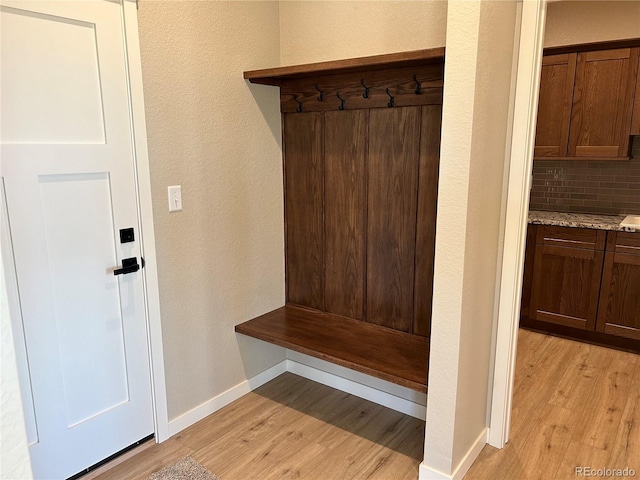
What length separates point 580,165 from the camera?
3.72 meters

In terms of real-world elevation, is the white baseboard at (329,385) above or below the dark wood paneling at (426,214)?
below

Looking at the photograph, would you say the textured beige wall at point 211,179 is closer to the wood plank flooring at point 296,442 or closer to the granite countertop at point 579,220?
the wood plank flooring at point 296,442

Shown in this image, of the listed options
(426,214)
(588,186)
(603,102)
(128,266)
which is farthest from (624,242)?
(128,266)

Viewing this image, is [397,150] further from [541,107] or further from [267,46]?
[541,107]

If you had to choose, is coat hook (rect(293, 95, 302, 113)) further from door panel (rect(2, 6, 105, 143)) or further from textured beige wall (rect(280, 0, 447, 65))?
door panel (rect(2, 6, 105, 143))

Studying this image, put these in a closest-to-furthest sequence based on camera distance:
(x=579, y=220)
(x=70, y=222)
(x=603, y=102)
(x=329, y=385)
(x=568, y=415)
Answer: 1. (x=70, y=222)
2. (x=568, y=415)
3. (x=329, y=385)
4. (x=603, y=102)
5. (x=579, y=220)

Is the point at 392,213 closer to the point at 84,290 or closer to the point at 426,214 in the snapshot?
the point at 426,214

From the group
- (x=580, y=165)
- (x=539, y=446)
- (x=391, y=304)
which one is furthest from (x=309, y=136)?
(x=580, y=165)

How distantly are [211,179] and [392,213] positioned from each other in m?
0.95

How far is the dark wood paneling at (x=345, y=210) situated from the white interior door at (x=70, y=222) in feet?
3.45

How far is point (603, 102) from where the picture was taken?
10.8 ft

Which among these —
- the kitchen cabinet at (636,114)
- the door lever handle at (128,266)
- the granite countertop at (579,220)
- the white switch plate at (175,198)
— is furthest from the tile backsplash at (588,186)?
the door lever handle at (128,266)

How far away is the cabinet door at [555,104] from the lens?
339cm

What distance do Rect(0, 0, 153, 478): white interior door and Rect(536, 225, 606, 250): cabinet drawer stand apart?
9.40 ft
